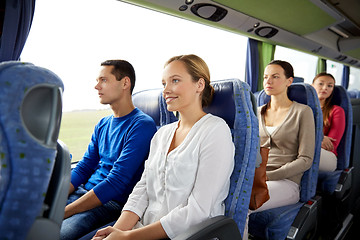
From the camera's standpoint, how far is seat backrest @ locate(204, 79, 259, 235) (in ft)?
4.21

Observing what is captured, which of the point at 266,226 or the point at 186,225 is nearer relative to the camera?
the point at 186,225

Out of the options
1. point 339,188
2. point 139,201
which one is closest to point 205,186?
point 139,201

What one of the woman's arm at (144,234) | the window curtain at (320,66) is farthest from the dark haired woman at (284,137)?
the window curtain at (320,66)

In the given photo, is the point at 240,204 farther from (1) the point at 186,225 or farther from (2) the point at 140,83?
(2) the point at 140,83

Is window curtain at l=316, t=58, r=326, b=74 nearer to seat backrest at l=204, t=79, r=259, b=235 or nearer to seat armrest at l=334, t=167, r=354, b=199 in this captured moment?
seat armrest at l=334, t=167, r=354, b=199

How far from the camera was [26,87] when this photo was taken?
546mm

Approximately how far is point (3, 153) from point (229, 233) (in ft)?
3.16

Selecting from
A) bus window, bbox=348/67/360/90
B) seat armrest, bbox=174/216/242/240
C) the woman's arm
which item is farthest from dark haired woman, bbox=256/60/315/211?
bus window, bbox=348/67/360/90

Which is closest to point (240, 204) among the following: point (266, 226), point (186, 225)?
point (186, 225)

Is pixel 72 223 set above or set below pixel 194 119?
below

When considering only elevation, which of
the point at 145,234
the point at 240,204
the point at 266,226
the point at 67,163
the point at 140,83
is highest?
the point at 140,83

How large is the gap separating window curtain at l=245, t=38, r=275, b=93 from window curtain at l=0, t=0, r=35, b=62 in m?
3.44

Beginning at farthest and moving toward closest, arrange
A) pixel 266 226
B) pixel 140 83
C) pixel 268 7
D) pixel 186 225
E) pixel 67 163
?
pixel 268 7 → pixel 140 83 → pixel 266 226 → pixel 186 225 → pixel 67 163

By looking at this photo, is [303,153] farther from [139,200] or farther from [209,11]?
[209,11]
